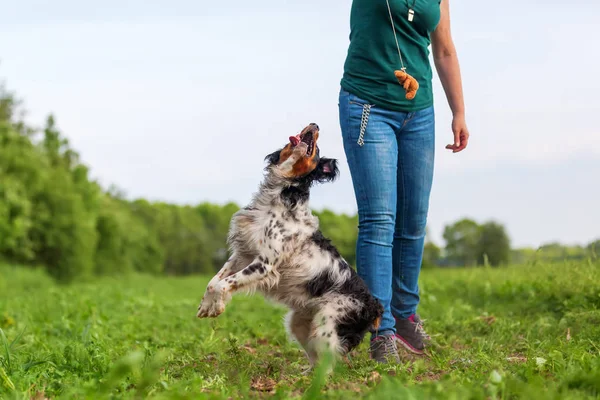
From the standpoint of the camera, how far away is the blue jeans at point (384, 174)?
4984 mm

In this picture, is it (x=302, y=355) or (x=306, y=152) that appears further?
(x=302, y=355)

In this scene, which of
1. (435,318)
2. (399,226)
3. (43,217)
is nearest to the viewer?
(399,226)

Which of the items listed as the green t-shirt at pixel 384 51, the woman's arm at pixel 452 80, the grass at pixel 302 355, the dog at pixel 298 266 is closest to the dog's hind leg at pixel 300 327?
the dog at pixel 298 266

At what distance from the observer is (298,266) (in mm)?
5020

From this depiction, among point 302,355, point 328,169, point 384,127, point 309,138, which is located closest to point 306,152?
point 309,138

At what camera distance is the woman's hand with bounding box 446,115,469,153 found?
5.70 metres

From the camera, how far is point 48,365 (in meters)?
4.72

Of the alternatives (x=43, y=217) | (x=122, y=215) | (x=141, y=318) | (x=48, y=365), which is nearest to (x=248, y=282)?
(x=48, y=365)

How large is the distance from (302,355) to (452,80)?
2710mm

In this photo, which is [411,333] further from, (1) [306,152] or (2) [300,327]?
(1) [306,152]

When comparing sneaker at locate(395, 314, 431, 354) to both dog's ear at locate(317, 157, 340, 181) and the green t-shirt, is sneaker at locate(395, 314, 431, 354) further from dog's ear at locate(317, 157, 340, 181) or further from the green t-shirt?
the green t-shirt

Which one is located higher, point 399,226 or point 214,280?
point 399,226

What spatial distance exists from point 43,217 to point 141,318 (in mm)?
30229

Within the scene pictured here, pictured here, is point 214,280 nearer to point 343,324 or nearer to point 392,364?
point 343,324
